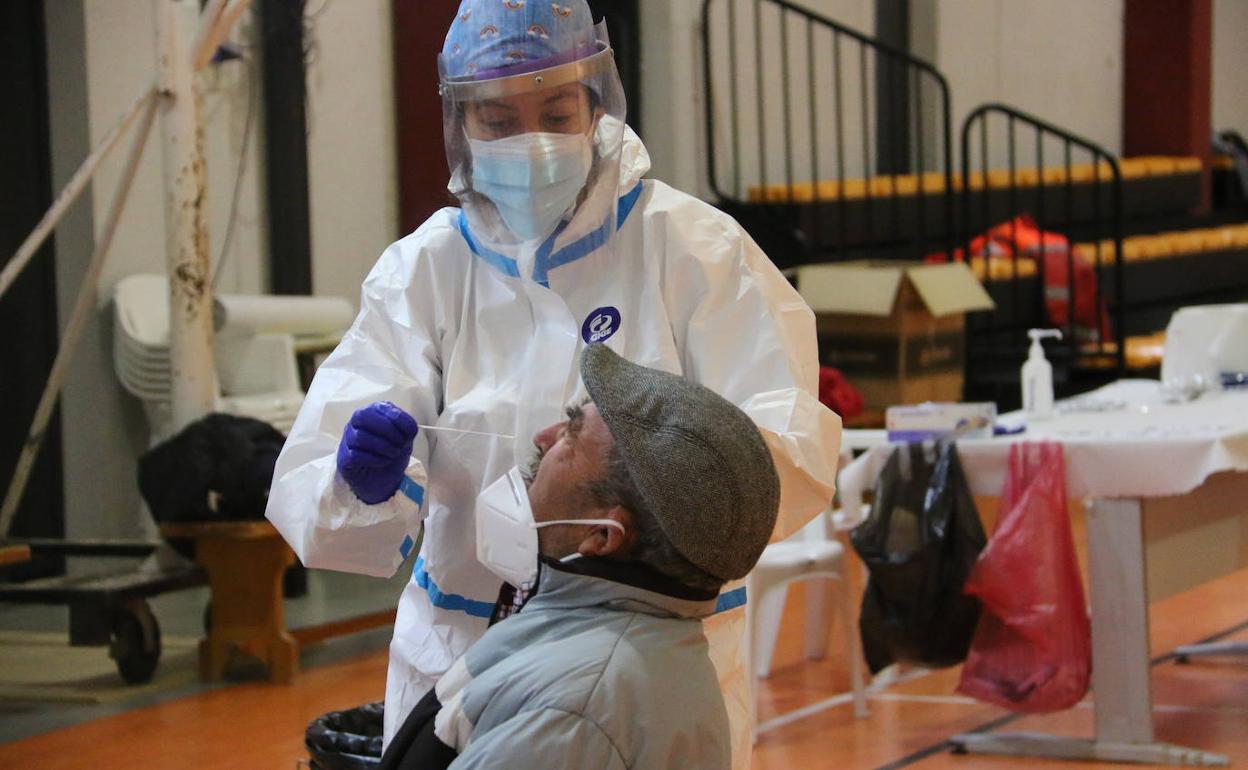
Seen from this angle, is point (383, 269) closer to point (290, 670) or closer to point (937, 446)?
point (937, 446)

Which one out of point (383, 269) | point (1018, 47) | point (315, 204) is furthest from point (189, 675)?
point (1018, 47)

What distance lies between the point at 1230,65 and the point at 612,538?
12675mm

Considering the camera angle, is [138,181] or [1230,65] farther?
[1230,65]

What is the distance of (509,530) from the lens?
4.83 feet

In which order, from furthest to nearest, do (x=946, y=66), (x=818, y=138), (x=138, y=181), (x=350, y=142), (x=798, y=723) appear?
(x=946, y=66) < (x=818, y=138) < (x=350, y=142) < (x=138, y=181) < (x=798, y=723)

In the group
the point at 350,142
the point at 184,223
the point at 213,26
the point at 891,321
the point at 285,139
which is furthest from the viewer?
the point at 891,321

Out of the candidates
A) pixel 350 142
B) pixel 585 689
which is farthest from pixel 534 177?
pixel 350 142

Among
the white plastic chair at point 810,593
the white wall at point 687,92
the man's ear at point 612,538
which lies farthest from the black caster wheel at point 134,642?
the white wall at point 687,92

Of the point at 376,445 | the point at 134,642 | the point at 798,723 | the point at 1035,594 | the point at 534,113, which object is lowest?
the point at 798,723

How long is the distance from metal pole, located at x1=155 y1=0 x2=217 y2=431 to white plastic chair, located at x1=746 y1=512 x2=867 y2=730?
1692mm

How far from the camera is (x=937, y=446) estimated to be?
3.55 m

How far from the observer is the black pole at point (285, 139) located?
594cm

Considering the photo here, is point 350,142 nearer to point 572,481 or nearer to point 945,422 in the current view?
point 945,422

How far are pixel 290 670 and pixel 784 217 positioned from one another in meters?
3.60
